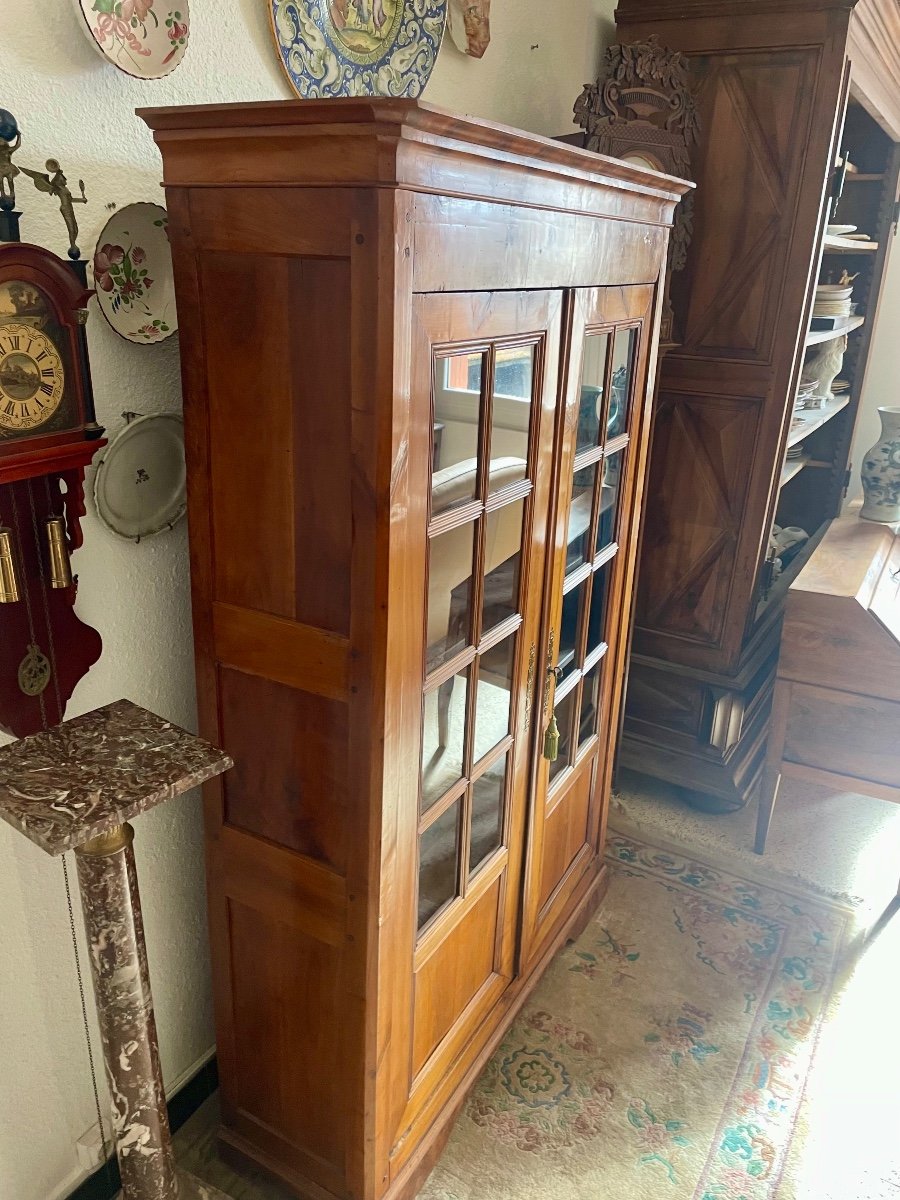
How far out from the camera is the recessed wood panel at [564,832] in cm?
178

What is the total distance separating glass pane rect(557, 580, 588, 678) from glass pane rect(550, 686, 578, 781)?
0.21 feet

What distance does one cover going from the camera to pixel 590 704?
1.88m

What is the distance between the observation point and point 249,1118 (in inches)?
57.6

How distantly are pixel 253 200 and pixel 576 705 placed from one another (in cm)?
113

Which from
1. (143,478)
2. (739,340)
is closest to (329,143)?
(143,478)

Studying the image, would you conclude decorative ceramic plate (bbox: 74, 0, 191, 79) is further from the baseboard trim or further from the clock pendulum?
the baseboard trim

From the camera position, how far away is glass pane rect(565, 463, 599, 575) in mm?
1568

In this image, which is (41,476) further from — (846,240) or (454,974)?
(846,240)

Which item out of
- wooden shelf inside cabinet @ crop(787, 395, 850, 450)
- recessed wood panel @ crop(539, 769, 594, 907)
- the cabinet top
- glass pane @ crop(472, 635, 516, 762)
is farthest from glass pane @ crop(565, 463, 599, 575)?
wooden shelf inside cabinet @ crop(787, 395, 850, 450)

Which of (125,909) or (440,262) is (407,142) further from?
(125,909)

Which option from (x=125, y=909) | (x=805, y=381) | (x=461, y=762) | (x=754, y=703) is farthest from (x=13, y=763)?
(x=805, y=381)

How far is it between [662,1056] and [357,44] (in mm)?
1919

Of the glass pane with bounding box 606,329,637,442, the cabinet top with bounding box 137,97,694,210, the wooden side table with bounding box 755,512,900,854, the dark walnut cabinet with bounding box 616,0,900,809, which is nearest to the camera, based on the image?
the cabinet top with bounding box 137,97,694,210

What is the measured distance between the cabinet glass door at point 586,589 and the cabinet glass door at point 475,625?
0.07 metres
